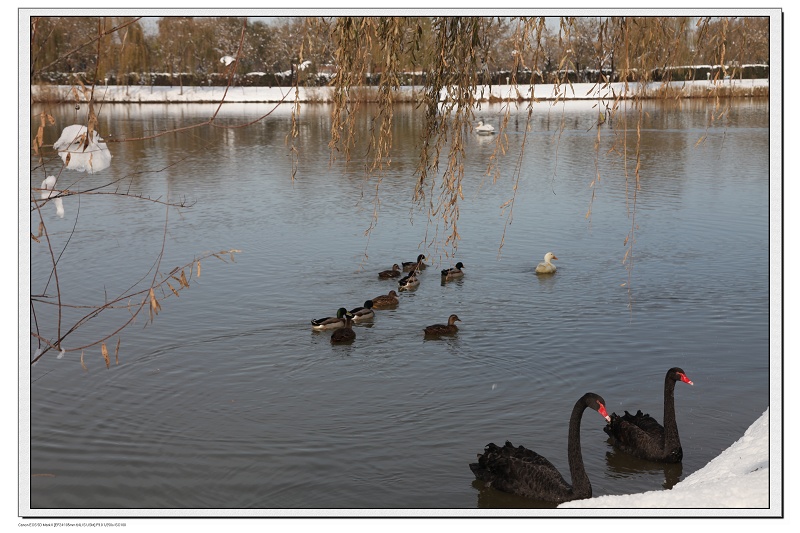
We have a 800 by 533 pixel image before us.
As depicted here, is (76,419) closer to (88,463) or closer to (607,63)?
(88,463)

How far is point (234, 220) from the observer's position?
17484 mm

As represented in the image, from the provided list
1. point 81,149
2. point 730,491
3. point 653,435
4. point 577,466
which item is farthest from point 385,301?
point 81,149

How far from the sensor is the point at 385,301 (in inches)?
491

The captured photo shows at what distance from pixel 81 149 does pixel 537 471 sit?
14.4ft

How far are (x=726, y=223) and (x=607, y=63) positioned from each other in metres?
12.7

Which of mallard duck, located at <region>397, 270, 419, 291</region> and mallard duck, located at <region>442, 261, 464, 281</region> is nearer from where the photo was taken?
mallard duck, located at <region>397, 270, 419, 291</region>

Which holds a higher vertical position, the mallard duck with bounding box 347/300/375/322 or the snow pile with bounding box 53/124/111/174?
the snow pile with bounding box 53/124/111/174

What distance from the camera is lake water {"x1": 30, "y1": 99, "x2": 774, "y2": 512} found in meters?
7.44

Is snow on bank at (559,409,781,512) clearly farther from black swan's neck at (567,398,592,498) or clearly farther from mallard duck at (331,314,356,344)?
mallard duck at (331,314,356,344)

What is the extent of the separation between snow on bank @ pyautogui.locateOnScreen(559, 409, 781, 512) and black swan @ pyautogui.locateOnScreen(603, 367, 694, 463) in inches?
79.5

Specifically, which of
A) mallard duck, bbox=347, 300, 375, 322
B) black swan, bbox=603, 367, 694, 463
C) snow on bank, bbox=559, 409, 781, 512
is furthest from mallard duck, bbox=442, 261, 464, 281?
snow on bank, bbox=559, 409, 781, 512

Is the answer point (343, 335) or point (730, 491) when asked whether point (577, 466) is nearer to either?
point (730, 491)
